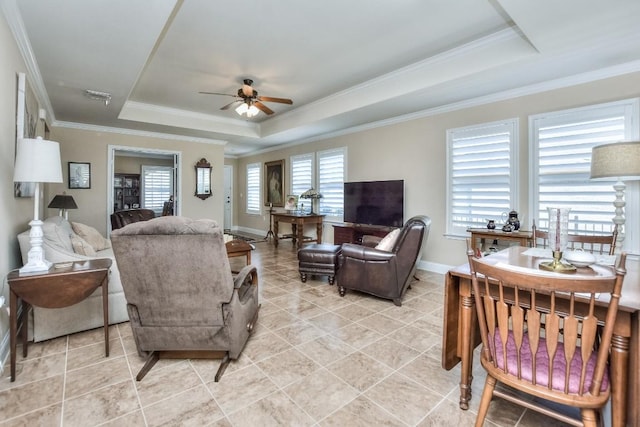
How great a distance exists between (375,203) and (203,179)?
415cm

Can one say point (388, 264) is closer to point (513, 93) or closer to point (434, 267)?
point (434, 267)

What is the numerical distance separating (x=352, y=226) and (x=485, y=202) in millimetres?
2165

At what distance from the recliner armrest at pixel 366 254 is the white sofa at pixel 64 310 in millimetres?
2272

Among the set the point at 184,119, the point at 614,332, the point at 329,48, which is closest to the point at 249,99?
the point at 329,48

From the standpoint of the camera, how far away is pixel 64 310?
251cm

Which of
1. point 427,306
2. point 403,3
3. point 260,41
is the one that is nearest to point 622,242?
point 427,306

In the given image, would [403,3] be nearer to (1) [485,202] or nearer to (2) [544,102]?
(2) [544,102]

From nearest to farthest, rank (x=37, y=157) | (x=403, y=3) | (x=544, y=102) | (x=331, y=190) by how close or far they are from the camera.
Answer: (x=37, y=157) → (x=403, y=3) → (x=544, y=102) → (x=331, y=190)

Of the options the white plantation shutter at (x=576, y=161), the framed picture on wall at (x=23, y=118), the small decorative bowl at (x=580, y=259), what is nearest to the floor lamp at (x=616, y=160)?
the white plantation shutter at (x=576, y=161)

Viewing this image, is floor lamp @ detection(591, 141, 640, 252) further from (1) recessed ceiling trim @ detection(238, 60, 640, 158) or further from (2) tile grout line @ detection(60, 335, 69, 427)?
(2) tile grout line @ detection(60, 335, 69, 427)

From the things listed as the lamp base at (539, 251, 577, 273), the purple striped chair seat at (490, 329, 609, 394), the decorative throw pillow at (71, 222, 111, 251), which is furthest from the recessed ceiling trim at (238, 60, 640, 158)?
the decorative throw pillow at (71, 222, 111, 251)

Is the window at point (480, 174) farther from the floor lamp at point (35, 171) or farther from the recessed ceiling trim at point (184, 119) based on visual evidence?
the floor lamp at point (35, 171)

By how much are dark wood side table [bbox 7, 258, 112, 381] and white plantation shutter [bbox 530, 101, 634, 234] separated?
452 cm

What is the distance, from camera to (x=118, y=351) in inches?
92.5
